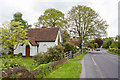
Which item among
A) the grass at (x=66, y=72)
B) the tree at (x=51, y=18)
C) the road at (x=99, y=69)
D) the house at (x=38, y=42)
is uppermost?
the tree at (x=51, y=18)

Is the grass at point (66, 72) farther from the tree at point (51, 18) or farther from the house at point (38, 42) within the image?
the tree at point (51, 18)

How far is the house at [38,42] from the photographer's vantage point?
87.0ft

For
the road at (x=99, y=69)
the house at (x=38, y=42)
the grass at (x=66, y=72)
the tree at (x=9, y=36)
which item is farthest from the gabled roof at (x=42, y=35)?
the grass at (x=66, y=72)

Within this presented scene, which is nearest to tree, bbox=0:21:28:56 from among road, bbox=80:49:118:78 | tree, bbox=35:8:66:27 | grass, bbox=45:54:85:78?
road, bbox=80:49:118:78

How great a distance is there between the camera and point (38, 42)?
1102 inches

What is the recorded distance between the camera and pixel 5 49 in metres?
22.8

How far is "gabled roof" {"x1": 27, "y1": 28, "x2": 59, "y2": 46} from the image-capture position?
27.3 m

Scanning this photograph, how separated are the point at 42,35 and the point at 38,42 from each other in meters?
1.99

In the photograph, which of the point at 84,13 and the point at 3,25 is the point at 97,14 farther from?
the point at 3,25

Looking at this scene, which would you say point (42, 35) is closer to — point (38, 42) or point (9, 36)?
point (38, 42)

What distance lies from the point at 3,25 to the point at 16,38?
10.2ft

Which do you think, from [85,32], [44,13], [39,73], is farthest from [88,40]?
[39,73]

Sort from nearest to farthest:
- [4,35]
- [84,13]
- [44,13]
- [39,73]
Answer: [39,73], [4,35], [84,13], [44,13]

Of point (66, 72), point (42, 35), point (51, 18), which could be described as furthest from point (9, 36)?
point (51, 18)
